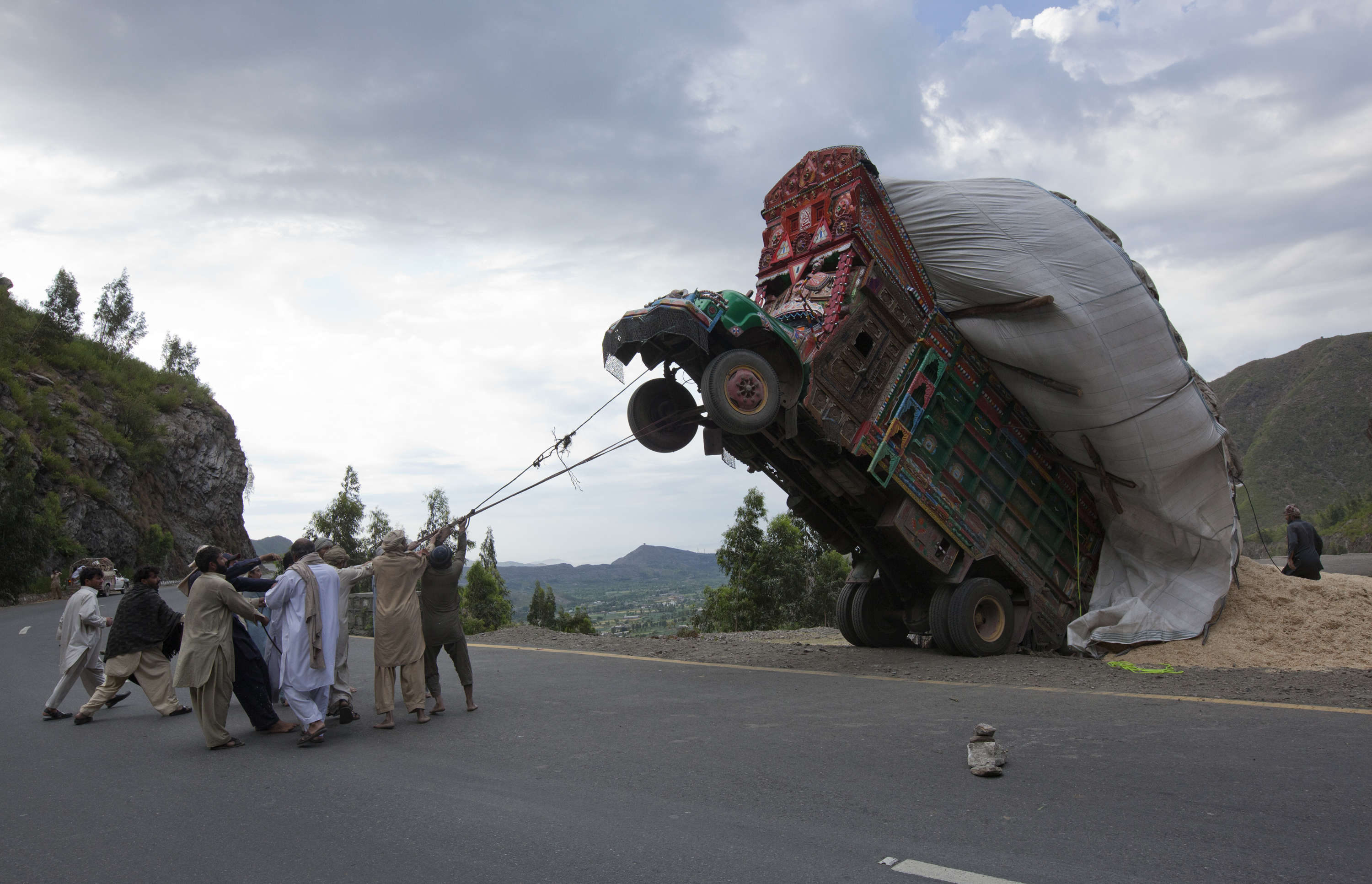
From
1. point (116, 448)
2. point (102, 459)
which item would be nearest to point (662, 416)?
point (102, 459)

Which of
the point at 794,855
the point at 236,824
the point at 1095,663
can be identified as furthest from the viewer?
the point at 1095,663

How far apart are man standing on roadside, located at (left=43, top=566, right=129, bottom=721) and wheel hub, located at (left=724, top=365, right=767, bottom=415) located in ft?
20.0

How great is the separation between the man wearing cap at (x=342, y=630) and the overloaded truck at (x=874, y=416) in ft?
10.2

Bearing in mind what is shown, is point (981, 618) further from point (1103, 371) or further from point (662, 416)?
point (662, 416)

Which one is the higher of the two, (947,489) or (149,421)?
(149,421)

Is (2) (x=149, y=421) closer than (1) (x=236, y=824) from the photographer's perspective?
No

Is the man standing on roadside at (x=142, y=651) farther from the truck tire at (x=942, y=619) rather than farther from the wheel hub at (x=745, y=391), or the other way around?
the truck tire at (x=942, y=619)

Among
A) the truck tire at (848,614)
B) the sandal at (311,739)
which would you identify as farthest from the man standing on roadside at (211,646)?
the truck tire at (848,614)

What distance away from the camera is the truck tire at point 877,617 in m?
10.7

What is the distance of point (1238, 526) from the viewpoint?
31.9 feet

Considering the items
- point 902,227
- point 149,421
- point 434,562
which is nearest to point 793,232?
point 902,227

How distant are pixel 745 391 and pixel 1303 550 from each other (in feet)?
26.1

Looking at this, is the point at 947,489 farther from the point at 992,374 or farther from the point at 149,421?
the point at 149,421

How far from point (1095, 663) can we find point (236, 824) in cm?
798
